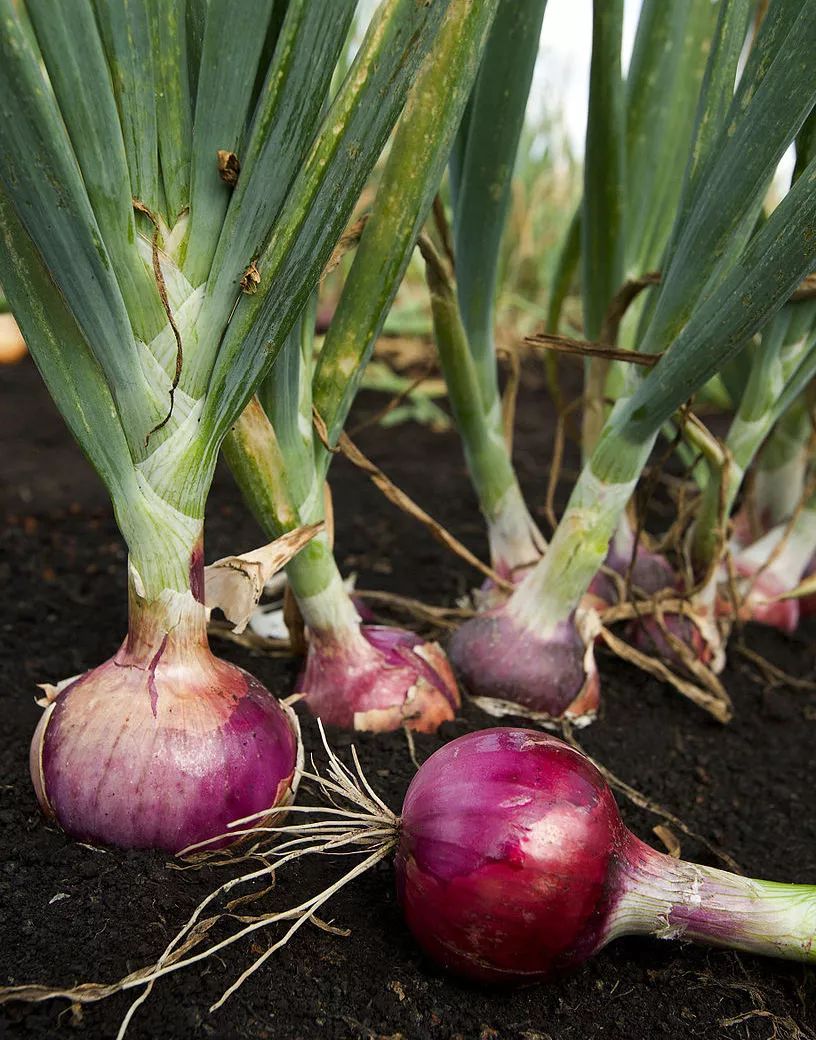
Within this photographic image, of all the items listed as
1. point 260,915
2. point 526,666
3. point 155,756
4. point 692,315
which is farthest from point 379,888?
point 692,315

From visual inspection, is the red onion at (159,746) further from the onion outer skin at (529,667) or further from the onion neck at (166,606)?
the onion outer skin at (529,667)

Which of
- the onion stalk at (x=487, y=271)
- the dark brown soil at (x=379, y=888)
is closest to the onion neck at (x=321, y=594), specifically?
the dark brown soil at (x=379, y=888)

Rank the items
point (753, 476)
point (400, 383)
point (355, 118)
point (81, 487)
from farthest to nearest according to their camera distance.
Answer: point (400, 383) < point (81, 487) < point (753, 476) < point (355, 118)

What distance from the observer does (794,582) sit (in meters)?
1.62

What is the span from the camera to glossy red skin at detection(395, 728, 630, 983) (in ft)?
2.53

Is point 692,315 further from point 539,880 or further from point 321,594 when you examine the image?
point 539,880

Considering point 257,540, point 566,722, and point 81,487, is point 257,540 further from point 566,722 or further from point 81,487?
point 566,722

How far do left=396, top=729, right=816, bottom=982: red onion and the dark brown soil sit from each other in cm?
5

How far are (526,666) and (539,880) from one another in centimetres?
46

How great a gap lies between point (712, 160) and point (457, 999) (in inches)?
33.9

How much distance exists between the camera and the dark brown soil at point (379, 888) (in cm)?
77

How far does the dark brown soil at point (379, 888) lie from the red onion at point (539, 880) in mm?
51

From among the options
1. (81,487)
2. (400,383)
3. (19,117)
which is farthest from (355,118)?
(400,383)

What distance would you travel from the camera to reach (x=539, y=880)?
0.77 m
